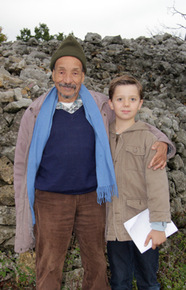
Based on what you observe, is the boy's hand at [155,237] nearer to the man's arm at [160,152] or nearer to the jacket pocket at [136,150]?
the man's arm at [160,152]

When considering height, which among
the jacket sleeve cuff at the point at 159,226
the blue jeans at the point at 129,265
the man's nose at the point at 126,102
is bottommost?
the blue jeans at the point at 129,265

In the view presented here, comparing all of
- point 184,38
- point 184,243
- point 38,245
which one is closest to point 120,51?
point 184,38

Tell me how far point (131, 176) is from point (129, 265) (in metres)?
0.94

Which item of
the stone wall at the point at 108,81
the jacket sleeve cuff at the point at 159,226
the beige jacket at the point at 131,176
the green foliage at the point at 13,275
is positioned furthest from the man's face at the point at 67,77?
the green foliage at the point at 13,275

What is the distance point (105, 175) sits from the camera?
2.85 m

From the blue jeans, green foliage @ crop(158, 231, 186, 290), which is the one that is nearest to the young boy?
the blue jeans

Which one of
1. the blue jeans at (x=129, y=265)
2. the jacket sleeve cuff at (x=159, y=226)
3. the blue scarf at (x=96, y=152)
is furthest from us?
the blue jeans at (x=129, y=265)

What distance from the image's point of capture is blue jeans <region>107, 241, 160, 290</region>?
9.68 feet

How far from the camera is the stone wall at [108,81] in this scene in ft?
14.6

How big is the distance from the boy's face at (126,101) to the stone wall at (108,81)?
2.06 metres

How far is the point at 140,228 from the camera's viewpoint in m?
2.82

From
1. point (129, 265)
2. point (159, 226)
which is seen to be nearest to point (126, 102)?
point (159, 226)

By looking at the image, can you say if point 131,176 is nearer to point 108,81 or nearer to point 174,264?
point 174,264

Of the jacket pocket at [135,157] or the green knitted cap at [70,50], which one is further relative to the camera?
the green knitted cap at [70,50]
